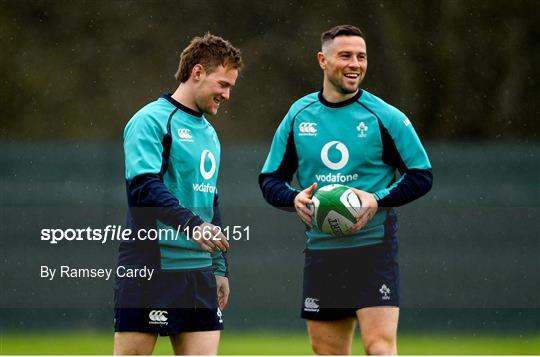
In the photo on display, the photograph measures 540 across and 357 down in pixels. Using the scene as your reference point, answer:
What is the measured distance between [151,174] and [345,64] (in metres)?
1.09

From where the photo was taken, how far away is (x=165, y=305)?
4.58m

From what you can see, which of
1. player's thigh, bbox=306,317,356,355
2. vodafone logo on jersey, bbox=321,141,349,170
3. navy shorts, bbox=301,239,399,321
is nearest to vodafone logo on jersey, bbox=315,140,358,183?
vodafone logo on jersey, bbox=321,141,349,170

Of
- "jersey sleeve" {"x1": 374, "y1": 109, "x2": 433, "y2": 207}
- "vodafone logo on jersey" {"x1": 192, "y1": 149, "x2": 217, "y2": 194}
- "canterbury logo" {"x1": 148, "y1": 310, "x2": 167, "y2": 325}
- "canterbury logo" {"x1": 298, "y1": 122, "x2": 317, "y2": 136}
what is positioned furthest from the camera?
"canterbury logo" {"x1": 298, "y1": 122, "x2": 317, "y2": 136}

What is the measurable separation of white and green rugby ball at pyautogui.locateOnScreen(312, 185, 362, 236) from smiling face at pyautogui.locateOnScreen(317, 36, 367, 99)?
1.52 ft

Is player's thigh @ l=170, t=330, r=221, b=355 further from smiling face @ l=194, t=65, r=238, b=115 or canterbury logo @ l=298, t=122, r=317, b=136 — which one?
canterbury logo @ l=298, t=122, r=317, b=136

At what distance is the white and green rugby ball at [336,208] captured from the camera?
4.84 m

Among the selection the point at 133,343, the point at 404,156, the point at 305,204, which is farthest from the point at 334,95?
the point at 133,343

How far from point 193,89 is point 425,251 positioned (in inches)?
212

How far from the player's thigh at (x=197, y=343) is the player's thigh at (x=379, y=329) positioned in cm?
69

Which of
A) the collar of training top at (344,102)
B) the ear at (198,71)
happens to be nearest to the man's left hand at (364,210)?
the collar of training top at (344,102)

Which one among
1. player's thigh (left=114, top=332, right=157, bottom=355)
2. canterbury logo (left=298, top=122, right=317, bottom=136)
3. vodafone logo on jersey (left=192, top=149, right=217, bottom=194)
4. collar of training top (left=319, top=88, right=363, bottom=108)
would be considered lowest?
player's thigh (left=114, top=332, right=157, bottom=355)

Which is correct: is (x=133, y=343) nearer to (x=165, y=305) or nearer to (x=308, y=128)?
(x=165, y=305)

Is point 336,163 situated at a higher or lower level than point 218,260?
higher

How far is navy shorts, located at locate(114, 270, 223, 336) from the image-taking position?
4547mm
